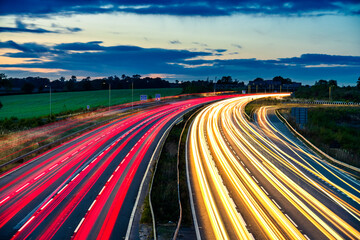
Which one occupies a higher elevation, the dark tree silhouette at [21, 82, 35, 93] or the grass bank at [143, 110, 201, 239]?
the dark tree silhouette at [21, 82, 35, 93]

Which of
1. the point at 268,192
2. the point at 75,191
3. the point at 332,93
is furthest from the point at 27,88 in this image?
the point at 268,192

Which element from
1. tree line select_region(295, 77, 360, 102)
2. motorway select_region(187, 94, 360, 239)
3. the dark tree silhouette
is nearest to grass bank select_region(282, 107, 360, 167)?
A: motorway select_region(187, 94, 360, 239)

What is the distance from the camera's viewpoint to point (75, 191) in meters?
24.0

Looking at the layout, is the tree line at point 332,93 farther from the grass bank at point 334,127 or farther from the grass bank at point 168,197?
the grass bank at point 168,197

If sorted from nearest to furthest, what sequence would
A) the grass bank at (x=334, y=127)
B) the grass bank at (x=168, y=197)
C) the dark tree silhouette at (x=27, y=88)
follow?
the grass bank at (x=168, y=197)
the grass bank at (x=334, y=127)
the dark tree silhouette at (x=27, y=88)

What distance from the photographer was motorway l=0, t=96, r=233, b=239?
18.0 meters

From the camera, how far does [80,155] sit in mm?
35094

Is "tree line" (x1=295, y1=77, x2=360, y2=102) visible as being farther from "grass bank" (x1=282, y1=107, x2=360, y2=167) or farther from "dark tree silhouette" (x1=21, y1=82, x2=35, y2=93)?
"dark tree silhouette" (x1=21, y1=82, x2=35, y2=93)

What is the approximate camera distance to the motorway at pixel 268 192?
718 inches

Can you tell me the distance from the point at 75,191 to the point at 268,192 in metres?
15.0

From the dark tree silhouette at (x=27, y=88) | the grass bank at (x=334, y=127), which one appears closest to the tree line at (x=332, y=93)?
the grass bank at (x=334, y=127)

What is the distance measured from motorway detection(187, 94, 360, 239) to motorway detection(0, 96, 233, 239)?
211 inches

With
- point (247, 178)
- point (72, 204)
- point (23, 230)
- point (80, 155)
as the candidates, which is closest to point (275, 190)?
point (247, 178)

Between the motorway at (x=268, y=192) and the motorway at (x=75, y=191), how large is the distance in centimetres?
536
